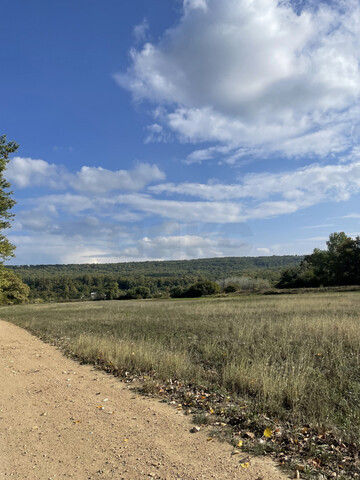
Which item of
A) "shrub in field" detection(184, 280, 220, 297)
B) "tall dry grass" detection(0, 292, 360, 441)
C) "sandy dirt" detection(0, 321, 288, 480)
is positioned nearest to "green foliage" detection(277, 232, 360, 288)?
"shrub in field" detection(184, 280, 220, 297)

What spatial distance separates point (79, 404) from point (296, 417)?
13.2 feet

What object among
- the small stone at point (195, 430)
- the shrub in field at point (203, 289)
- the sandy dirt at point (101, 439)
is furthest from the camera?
the shrub in field at point (203, 289)

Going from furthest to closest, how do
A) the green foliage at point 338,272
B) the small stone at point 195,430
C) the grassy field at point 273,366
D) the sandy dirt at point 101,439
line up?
the green foliage at point 338,272 → the grassy field at point 273,366 → the small stone at point 195,430 → the sandy dirt at point 101,439

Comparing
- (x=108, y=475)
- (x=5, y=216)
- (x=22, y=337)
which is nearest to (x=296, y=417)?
(x=108, y=475)

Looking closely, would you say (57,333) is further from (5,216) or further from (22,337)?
(5,216)

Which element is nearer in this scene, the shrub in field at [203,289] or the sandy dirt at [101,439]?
the sandy dirt at [101,439]

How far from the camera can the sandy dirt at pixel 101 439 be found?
371 cm

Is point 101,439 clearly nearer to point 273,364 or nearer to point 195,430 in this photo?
point 195,430

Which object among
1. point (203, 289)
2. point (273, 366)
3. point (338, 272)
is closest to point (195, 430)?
point (273, 366)

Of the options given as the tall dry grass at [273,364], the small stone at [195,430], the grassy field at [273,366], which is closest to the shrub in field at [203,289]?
the tall dry grass at [273,364]

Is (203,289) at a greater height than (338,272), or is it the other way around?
(338,272)

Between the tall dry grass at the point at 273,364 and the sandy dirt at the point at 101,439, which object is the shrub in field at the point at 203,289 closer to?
the tall dry grass at the point at 273,364

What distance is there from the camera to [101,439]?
14.8 feet

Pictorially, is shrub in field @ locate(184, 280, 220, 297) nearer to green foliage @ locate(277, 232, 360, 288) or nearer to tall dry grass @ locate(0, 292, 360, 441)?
green foliage @ locate(277, 232, 360, 288)
